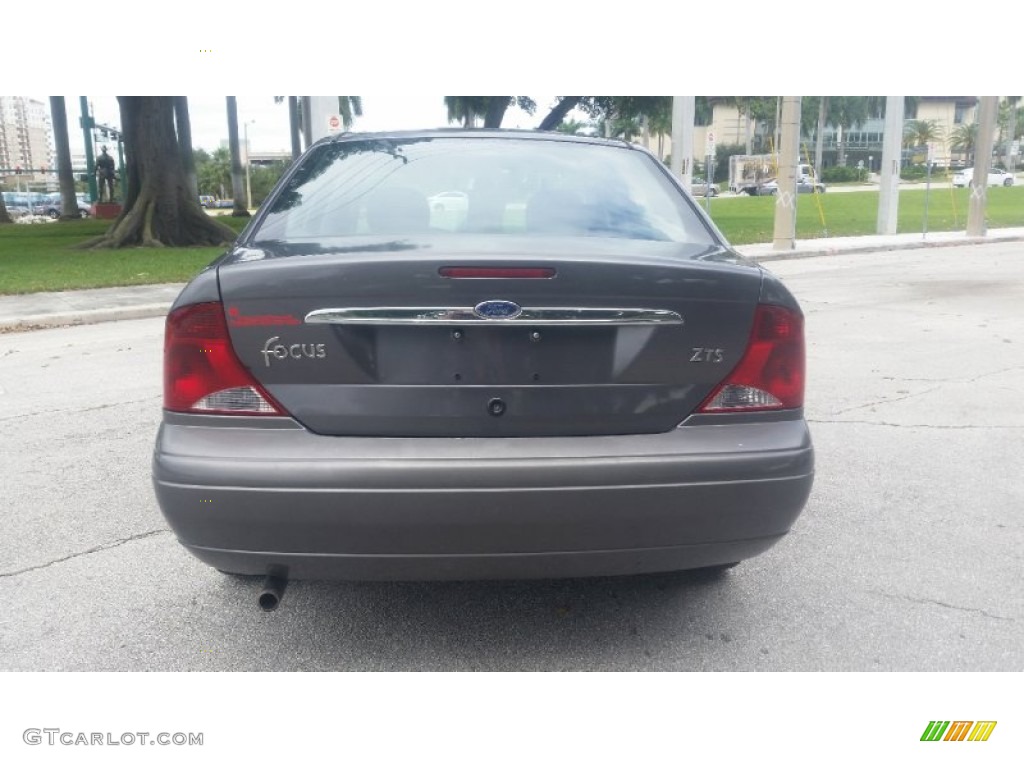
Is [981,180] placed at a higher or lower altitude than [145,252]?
higher

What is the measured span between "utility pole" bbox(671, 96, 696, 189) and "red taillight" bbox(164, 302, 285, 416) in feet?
70.6

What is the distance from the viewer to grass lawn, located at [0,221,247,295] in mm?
12906

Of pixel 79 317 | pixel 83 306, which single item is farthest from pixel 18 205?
pixel 79 317

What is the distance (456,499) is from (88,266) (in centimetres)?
1506

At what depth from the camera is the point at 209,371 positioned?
2.50 meters

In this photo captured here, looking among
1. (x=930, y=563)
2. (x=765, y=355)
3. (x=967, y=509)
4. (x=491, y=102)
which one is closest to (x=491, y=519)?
(x=765, y=355)

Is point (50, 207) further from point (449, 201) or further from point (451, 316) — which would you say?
point (451, 316)

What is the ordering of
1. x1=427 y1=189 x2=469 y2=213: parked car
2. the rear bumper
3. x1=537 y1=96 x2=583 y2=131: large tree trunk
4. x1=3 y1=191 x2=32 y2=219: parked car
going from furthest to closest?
x1=3 y1=191 x2=32 y2=219: parked car → x1=537 y1=96 x2=583 y2=131: large tree trunk → x1=427 y1=189 x2=469 y2=213: parked car → the rear bumper

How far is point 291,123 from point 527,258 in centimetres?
→ 5488

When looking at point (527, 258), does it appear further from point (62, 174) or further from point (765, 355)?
point (62, 174)

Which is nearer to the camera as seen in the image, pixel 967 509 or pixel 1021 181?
pixel 967 509

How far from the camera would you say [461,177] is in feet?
A: 10.8
